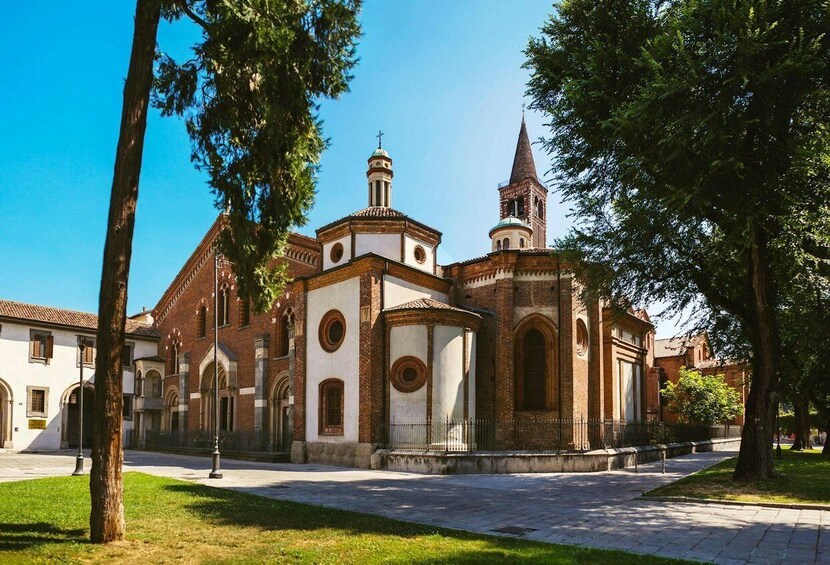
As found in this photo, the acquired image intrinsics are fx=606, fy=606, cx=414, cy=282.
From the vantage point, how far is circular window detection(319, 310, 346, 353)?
81.2 feet

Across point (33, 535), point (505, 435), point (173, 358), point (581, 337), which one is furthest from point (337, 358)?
point (173, 358)

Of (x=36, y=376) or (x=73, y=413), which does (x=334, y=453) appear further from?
(x=73, y=413)

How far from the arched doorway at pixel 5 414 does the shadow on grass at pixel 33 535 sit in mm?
29809

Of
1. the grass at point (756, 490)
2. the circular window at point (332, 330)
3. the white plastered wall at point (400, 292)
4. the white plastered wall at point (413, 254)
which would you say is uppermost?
the white plastered wall at point (413, 254)

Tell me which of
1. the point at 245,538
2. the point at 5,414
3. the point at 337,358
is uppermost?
the point at 337,358

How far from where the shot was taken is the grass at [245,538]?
7.76 meters

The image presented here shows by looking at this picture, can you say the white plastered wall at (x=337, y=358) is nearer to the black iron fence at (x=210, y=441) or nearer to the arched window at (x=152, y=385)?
the black iron fence at (x=210, y=441)

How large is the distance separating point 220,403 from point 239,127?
24.7 m

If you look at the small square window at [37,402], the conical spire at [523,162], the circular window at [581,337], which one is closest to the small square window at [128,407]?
the small square window at [37,402]

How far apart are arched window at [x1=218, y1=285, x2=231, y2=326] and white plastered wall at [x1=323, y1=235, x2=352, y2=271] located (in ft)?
28.0

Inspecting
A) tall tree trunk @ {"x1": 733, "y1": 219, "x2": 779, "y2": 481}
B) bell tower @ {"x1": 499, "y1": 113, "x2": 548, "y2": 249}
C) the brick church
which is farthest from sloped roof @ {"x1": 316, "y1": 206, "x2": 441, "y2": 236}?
bell tower @ {"x1": 499, "y1": 113, "x2": 548, "y2": 249}

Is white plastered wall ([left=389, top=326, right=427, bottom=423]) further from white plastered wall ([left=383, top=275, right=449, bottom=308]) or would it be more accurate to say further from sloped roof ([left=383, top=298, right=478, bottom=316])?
white plastered wall ([left=383, top=275, right=449, bottom=308])

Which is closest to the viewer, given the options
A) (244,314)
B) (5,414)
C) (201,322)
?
(244,314)

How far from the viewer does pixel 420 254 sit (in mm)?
26953
